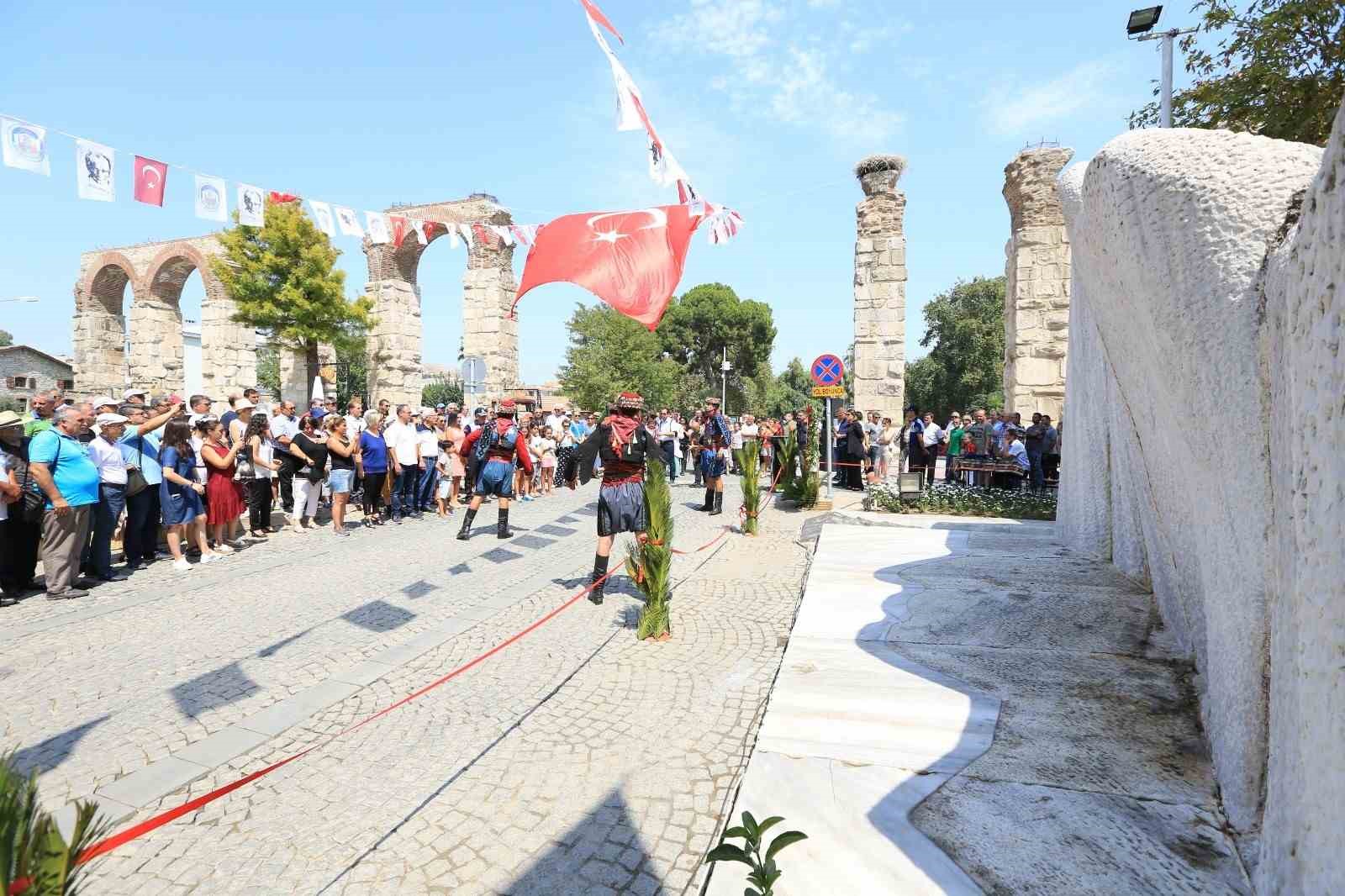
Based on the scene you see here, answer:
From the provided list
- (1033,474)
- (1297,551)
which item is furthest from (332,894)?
(1033,474)

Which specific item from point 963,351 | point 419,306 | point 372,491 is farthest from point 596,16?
point 963,351

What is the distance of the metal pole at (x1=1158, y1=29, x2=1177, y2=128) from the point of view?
9.64 metres

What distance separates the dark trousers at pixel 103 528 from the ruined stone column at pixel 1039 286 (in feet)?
50.7

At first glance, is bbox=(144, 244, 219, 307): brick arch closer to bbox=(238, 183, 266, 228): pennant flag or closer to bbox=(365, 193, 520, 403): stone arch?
bbox=(365, 193, 520, 403): stone arch

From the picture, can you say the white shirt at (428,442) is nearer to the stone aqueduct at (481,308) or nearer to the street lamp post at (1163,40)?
the stone aqueduct at (481,308)

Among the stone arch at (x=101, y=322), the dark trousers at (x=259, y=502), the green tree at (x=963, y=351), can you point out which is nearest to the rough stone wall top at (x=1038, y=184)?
the dark trousers at (x=259, y=502)

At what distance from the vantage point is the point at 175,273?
84.2ft

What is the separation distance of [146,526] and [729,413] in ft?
131

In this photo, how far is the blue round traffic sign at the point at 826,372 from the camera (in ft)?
34.3

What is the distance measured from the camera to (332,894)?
2283 millimetres

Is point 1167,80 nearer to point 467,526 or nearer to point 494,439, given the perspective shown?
point 494,439

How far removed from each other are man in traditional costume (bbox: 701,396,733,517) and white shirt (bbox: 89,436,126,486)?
739 cm

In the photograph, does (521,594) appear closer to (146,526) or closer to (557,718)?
(557,718)

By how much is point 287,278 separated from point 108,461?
1655 cm
